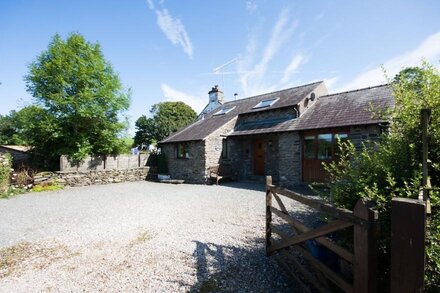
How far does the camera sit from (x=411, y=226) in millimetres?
1665

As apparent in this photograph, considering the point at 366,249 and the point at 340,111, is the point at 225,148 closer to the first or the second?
the point at 340,111

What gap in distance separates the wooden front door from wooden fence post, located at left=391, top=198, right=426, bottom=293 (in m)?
13.1

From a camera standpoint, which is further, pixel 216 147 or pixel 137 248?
pixel 216 147

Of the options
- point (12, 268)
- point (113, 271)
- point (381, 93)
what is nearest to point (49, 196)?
point (12, 268)

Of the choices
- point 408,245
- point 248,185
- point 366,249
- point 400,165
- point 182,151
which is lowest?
point 248,185

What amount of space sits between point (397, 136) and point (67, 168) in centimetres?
1663

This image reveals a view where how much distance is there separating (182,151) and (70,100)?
7828mm

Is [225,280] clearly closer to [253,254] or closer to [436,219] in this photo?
[253,254]

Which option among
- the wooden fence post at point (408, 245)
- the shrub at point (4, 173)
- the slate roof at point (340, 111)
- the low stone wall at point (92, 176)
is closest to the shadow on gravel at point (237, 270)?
the wooden fence post at point (408, 245)

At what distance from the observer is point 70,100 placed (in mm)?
14219

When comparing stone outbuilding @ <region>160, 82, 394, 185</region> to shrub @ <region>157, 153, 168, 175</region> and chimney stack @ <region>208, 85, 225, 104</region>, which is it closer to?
shrub @ <region>157, 153, 168, 175</region>

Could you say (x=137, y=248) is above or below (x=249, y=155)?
below

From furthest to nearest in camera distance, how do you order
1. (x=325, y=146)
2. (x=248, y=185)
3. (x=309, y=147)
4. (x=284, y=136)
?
(x=248, y=185), (x=284, y=136), (x=309, y=147), (x=325, y=146)

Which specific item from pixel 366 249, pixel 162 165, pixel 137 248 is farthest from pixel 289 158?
pixel 366 249
